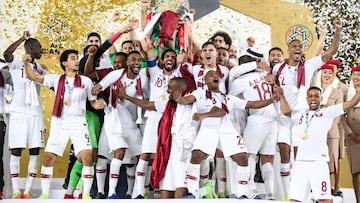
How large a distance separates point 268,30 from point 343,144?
1529 millimetres

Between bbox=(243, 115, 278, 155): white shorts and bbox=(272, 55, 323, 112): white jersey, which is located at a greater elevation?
bbox=(272, 55, 323, 112): white jersey

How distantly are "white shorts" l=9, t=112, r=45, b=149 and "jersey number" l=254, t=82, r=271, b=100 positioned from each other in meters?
2.25

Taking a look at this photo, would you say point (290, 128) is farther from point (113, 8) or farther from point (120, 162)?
point (113, 8)

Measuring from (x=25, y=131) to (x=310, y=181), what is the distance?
288 cm

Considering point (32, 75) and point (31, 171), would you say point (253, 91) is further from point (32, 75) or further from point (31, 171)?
point (31, 171)

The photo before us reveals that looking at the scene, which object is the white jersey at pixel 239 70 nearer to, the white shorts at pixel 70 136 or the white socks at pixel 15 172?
the white shorts at pixel 70 136

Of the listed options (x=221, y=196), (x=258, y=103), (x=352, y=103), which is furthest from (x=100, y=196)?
(x=352, y=103)

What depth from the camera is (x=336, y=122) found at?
7.93m

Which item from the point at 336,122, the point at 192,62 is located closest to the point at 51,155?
the point at 192,62

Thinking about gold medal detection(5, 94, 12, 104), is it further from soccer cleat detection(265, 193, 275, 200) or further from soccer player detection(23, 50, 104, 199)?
soccer cleat detection(265, 193, 275, 200)

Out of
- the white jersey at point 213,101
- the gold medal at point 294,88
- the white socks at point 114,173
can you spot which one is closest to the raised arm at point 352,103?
the gold medal at point 294,88

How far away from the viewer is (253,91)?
7762 mm

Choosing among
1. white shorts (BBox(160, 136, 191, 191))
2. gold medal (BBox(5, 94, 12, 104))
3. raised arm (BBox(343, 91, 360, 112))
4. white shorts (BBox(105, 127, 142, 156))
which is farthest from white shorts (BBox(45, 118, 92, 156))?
raised arm (BBox(343, 91, 360, 112))

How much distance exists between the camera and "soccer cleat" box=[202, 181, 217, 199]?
7426mm
